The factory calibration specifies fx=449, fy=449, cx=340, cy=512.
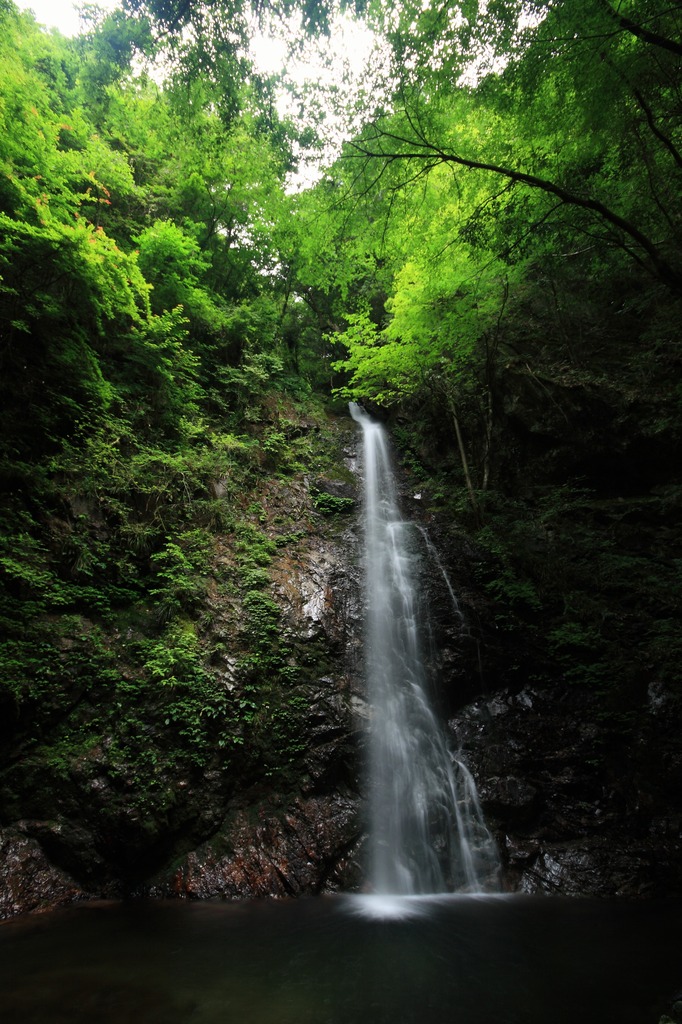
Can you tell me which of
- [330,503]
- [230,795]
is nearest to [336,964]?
[230,795]

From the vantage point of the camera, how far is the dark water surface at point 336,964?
9.68 feet

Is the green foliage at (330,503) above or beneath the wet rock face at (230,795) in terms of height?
above

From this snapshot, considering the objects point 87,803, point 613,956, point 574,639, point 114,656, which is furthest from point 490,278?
point 87,803

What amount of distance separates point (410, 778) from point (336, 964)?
2825 mm

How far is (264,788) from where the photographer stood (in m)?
5.62

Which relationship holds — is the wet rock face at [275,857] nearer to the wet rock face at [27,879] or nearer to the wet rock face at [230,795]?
the wet rock face at [230,795]

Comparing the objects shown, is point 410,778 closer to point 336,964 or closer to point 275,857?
point 275,857

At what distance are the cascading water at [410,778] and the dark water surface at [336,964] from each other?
0.65 m

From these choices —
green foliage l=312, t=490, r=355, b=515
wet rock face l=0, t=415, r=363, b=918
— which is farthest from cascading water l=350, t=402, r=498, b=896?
green foliage l=312, t=490, r=355, b=515

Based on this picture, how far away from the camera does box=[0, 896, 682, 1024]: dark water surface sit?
2.95 meters

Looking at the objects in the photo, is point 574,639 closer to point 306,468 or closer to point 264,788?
point 264,788

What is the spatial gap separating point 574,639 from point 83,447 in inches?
334

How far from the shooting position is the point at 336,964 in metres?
3.59

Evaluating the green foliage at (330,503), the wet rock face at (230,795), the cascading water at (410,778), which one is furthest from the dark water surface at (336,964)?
the green foliage at (330,503)
